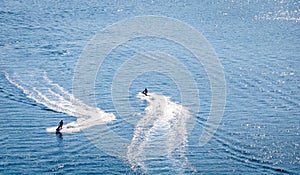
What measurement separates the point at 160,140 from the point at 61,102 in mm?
13268

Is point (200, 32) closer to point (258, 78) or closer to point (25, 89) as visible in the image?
point (258, 78)

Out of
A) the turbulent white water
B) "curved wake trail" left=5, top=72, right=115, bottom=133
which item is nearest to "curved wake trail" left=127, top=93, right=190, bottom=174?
the turbulent white water

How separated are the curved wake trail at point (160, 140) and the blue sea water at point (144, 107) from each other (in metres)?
0.09

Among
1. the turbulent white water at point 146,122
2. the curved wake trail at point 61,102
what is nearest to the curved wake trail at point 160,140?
the turbulent white water at point 146,122

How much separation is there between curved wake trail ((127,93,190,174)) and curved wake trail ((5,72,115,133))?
424cm

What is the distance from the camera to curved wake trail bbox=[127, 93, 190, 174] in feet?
137

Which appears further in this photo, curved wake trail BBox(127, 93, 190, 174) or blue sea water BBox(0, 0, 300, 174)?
blue sea water BBox(0, 0, 300, 174)

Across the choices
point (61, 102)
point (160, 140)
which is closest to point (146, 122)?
point (160, 140)

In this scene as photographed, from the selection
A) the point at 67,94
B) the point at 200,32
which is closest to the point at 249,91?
the point at 67,94

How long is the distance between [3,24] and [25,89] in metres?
31.8

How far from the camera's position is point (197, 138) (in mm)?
46938

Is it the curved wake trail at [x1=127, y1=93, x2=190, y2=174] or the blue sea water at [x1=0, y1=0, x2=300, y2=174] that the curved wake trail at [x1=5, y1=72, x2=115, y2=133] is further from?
the curved wake trail at [x1=127, y1=93, x2=190, y2=174]

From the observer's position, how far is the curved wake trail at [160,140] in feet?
137

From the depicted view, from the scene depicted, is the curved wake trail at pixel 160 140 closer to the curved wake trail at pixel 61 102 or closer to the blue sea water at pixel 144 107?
the blue sea water at pixel 144 107
